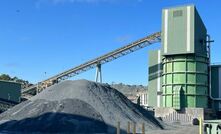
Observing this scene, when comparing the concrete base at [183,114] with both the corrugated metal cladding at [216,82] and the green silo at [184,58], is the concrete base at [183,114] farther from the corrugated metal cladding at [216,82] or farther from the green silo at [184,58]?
the corrugated metal cladding at [216,82]

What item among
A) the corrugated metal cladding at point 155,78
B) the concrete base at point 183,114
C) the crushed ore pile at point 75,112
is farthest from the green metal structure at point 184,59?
the crushed ore pile at point 75,112

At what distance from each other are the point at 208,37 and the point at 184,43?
5.80 m

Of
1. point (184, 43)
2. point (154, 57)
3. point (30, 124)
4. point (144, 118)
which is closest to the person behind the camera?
point (30, 124)

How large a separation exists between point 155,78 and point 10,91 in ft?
73.1

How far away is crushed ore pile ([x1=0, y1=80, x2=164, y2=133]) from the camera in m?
28.6

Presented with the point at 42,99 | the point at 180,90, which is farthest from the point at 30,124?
the point at 180,90

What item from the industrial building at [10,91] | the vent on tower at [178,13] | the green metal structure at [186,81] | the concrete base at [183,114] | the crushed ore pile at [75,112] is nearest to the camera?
the crushed ore pile at [75,112]

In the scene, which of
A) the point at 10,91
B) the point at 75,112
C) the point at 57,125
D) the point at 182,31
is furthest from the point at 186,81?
the point at 57,125

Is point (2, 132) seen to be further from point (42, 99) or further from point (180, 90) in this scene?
point (180, 90)

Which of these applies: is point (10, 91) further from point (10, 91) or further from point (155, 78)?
point (155, 78)

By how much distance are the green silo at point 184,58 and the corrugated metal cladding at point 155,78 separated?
4.82m

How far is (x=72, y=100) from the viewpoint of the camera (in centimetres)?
3288

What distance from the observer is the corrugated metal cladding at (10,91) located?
60.9 meters

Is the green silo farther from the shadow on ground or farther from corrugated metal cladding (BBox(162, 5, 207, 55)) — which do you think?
the shadow on ground
